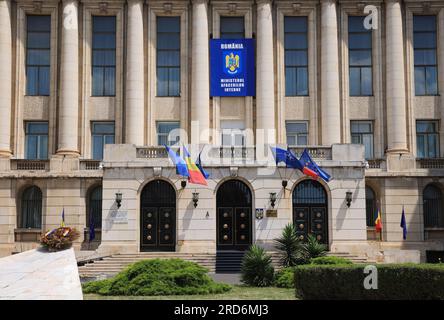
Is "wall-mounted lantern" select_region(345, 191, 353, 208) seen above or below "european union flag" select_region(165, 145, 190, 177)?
below

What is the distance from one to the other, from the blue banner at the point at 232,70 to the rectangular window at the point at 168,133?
3692 mm

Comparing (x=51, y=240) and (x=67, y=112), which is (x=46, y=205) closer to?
(x=67, y=112)

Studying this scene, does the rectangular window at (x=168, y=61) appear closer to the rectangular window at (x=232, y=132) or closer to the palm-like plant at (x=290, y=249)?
the rectangular window at (x=232, y=132)

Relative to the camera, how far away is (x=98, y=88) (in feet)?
165

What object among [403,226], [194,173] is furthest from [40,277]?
[403,226]

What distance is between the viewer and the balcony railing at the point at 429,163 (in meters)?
48.3

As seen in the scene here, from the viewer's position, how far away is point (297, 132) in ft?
165

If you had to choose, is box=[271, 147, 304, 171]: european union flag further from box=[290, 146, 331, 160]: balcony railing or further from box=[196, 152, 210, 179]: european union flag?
box=[196, 152, 210, 179]: european union flag

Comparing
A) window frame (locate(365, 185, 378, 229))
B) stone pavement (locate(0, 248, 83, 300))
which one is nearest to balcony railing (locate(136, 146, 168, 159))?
stone pavement (locate(0, 248, 83, 300))

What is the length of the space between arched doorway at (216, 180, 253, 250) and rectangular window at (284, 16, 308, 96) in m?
11.7

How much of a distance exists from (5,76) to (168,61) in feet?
38.0

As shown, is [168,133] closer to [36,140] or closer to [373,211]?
[36,140]

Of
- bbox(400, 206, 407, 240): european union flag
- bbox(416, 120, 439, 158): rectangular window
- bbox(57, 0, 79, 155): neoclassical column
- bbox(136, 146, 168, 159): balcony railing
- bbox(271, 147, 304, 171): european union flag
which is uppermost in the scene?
bbox(57, 0, 79, 155): neoclassical column

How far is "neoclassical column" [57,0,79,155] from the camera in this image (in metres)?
48.6
